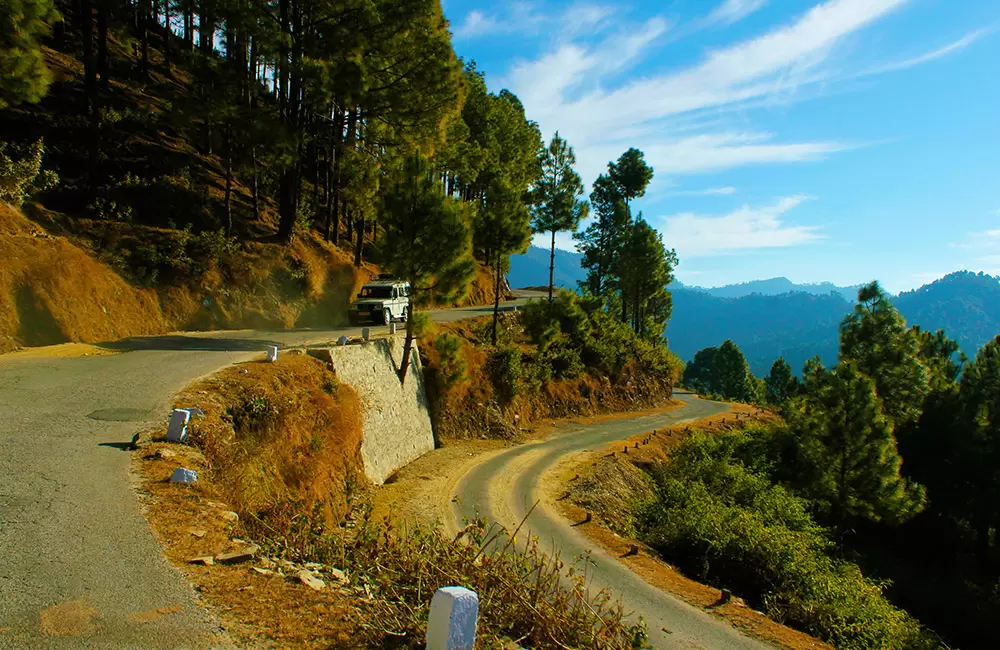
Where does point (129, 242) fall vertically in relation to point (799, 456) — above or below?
above

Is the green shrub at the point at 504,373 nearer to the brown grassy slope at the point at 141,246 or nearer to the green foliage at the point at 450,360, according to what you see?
the green foliage at the point at 450,360

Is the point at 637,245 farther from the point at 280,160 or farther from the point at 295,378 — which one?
the point at 295,378

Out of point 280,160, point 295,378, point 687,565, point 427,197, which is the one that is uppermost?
point 280,160

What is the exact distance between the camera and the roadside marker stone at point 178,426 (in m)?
9.12

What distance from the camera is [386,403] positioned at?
771 inches

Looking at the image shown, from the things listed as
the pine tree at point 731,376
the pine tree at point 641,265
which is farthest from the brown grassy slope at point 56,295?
the pine tree at point 731,376

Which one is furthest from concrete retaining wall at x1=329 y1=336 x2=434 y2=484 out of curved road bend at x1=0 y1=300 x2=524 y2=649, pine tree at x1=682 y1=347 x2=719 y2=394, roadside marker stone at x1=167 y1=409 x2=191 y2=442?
pine tree at x1=682 y1=347 x2=719 y2=394

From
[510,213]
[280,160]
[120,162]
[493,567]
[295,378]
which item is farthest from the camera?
[510,213]

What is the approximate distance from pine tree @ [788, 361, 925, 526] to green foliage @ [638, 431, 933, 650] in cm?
309

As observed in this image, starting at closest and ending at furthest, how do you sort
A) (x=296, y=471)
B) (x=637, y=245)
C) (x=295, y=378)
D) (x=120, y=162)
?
(x=296, y=471) < (x=295, y=378) < (x=120, y=162) < (x=637, y=245)

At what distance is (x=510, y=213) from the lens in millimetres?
27625

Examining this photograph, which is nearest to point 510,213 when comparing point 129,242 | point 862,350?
point 129,242

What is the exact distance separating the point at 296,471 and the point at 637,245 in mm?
36587

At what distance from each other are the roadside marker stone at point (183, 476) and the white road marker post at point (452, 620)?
502cm
